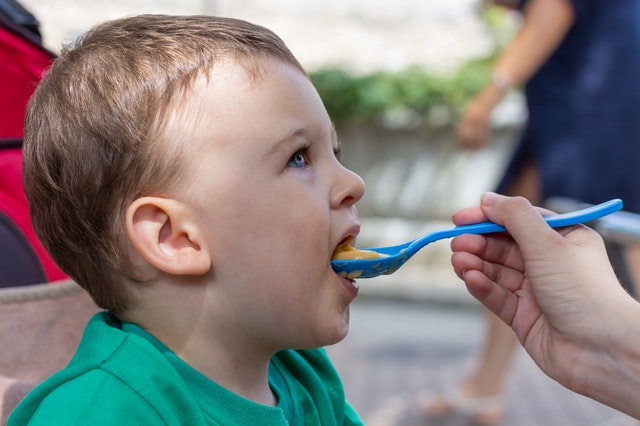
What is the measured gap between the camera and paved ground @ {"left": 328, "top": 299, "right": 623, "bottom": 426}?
3.86m

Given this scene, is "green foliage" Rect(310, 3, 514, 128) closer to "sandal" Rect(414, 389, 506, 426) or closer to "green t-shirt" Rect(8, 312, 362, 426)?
"sandal" Rect(414, 389, 506, 426)

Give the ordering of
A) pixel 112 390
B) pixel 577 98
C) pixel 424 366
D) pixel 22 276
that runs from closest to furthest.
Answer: pixel 112 390
pixel 22 276
pixel 577 98
pixel 424 366

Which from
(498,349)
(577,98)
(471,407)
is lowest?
(471,407)

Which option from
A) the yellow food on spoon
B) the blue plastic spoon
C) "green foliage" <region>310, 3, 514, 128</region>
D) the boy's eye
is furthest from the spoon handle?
"green foliage" <region>310, 3, 514, 128</region>

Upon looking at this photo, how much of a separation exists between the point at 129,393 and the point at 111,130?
39cm

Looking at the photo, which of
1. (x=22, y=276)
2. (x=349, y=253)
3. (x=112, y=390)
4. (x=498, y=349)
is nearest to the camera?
(x=112, y=390)

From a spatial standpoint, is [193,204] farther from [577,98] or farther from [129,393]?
[577,98]

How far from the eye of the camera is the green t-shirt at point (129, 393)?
120 cm

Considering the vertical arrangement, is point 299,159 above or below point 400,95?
above

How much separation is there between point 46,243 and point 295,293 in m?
0.43

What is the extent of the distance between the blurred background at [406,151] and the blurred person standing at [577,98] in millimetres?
1149

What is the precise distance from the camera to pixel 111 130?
1.33 meters

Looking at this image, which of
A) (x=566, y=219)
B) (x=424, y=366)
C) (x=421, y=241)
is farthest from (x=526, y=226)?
(x=424, y=366)

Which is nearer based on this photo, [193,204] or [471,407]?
[193,204]
